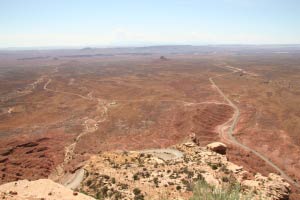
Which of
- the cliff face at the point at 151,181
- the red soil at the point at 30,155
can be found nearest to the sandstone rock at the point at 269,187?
the cliff face at the point at 151,181

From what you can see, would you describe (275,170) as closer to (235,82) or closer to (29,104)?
(29,104)

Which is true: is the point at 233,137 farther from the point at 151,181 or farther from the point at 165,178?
the point at 151,181

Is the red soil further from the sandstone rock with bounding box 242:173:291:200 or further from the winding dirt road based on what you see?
the winding dirt road

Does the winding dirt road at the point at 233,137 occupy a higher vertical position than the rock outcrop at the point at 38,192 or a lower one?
lower

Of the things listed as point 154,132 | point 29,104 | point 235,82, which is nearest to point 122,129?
point 154,132

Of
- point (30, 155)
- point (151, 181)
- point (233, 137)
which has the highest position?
point (151, 181)

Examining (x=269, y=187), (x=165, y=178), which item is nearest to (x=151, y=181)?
(x=165, y=178)

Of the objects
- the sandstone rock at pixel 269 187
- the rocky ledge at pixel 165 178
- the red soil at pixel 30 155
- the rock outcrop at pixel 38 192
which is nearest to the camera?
the rock outcrop at pixel 38 192

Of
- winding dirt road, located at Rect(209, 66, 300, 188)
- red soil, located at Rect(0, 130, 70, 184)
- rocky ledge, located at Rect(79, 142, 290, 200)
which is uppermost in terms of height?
rocky ledge, located at Rect(79, 142, 290, 200)

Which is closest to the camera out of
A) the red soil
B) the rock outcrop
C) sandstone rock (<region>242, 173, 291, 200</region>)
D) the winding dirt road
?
the rock outcrop

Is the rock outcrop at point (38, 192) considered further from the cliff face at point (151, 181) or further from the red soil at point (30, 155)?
the red soil at point (30, 155)

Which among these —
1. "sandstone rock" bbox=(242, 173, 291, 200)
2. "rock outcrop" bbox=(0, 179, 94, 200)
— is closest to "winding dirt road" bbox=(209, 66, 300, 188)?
"sandstone rock" bbox=(242, 173, 291, 200)
